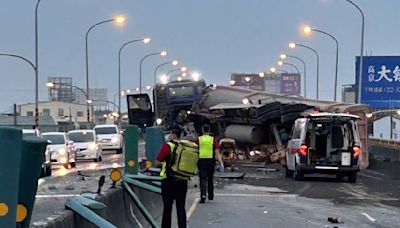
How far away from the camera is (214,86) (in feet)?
134

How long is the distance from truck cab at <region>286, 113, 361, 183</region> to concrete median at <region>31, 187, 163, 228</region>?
1052 centimetres

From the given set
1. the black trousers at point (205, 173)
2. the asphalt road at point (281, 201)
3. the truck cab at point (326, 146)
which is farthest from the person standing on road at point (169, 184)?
the truck cab at point (326, 146)

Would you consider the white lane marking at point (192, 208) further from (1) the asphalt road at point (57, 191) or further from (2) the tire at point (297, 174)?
(2) the tire at point (297, 174)

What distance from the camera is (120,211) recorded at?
37.3ft

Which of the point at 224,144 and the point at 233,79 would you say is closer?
the point at 224,144

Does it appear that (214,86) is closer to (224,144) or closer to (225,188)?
(224,144)

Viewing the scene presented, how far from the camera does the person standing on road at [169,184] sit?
10570 mm

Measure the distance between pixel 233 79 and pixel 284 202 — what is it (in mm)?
103599

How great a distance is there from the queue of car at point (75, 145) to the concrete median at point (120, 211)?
749 centimetres

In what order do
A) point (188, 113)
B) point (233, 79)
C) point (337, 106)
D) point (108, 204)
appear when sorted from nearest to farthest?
1. point (108, 204)
2. point (337, 106)
3. point (188, 113)
4. point (233, 79)

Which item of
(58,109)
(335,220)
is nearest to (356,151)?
(335,220)

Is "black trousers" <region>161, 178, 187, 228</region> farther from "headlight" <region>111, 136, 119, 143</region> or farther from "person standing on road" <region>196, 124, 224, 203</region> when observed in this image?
"headlight" <region>111, 136, 119, 143</region>

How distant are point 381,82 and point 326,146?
23937 mm

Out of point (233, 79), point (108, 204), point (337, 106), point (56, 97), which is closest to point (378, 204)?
point (108, 204)
